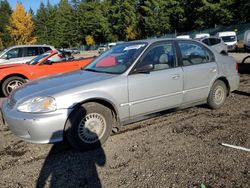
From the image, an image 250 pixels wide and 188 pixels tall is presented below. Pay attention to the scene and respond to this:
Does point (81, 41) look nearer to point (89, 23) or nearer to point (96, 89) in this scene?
point (89, 23)

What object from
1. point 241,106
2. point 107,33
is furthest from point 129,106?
point 107,33

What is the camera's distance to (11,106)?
4746 mm

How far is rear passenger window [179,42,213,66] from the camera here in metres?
5.87

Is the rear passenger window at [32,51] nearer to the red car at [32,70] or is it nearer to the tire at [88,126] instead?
the red car at [32,70]

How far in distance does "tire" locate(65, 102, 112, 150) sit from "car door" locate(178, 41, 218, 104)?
1784mm

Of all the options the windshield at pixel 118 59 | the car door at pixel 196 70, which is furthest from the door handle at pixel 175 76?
the windshield at pixel 118 59

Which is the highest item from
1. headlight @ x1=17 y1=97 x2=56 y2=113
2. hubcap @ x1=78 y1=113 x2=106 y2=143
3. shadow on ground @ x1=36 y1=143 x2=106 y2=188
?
headlight @ x1=17 y1=97 x2=56 y2=113

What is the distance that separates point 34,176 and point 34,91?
4.47 feet

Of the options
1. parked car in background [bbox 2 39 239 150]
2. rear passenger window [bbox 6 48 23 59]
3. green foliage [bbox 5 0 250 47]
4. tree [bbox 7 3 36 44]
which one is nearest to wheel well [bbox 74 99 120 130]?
parked car in background [bbox 2 39 239 150]

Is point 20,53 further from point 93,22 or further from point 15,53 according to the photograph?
point 93,22

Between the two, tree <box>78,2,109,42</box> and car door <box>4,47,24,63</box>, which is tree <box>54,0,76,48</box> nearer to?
tree <box>78,2,109,42</box>

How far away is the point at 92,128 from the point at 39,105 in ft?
2.87

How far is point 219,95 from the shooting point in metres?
6.56

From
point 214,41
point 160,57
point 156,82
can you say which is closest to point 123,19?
point 214,41
